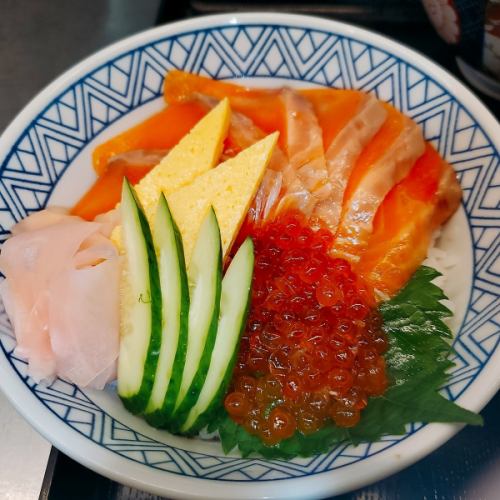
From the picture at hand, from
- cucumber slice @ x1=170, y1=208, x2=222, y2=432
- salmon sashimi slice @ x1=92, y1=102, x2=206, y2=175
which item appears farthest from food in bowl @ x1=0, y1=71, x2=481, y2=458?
salmon sashimi slice @ x1=92, y1=102, x2=206, y2=175

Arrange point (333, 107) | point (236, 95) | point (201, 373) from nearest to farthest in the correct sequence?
point (201, 373) < point (333, 107) < point (236, 95)

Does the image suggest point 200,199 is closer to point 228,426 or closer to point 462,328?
point 228,426

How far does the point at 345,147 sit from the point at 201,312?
77 centimetres

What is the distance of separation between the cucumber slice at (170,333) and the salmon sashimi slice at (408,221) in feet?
1.81

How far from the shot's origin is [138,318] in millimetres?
1482

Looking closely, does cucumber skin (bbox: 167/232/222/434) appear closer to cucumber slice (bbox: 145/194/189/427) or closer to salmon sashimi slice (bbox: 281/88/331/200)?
cucumber slice (bbox: 145/194/189/427)

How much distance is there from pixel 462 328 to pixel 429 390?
23 centimetres

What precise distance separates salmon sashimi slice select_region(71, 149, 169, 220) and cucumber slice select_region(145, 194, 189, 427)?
46 centimetres

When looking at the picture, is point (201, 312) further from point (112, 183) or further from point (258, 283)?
point (112, 183)

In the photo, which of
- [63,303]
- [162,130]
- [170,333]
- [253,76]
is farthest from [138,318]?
[253,76]

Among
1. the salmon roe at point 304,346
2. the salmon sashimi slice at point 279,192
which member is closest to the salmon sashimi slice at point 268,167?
the salmon sashimi slice at point 279,192

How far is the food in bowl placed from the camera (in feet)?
4.73

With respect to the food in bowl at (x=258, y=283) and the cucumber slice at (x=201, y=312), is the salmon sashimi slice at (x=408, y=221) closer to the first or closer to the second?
the food in bowl at (x=258, y=283)

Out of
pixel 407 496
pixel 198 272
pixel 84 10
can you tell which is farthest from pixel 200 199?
pixel 84 10
